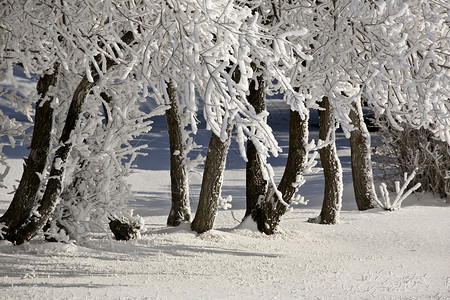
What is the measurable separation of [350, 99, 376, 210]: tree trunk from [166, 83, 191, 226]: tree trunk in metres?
3.48

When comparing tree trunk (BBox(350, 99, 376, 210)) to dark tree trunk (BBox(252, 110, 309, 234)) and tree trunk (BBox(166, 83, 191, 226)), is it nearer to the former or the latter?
dark tree trunk (BBox(252, 110, 309, 234))

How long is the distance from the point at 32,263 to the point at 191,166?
3.48 metres

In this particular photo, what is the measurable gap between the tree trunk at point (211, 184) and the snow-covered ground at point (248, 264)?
21cm

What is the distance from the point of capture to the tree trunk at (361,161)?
10227 millimetres

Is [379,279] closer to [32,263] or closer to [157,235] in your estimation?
[157,235]

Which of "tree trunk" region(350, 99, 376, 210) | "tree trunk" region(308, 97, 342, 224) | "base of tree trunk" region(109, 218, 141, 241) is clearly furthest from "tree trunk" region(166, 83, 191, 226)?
"tree trunk" region(350, 99, 376, 210)

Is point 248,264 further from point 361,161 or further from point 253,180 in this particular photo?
point 361,161

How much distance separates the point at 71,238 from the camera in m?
6.46

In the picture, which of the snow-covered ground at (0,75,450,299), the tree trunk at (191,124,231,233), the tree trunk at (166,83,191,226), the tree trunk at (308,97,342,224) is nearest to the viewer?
the snow-covered ground at (0,75,450,299)

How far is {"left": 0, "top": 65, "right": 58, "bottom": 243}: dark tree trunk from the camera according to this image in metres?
5.89

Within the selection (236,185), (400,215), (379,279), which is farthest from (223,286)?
(236,185)

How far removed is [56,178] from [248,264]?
2.33 metres

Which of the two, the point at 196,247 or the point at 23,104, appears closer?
the point at 196,247

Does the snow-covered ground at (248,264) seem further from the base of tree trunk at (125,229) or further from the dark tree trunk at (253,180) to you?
the dark tree trunk at (253,180)
